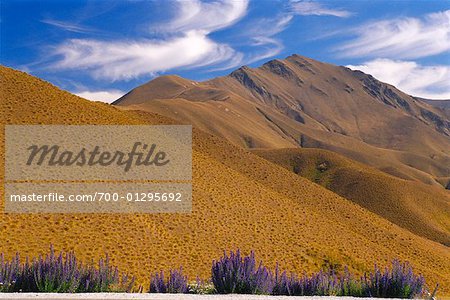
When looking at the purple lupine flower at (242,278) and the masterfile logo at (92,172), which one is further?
the masterfile logo at (92,172)

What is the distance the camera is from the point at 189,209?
32469mm

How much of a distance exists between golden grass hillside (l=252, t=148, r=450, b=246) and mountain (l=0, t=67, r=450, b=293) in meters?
23.1

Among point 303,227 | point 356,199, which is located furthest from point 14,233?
point 356,199

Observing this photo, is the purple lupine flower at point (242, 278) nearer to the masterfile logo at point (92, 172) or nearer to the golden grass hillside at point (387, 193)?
the masterfile logo at point (92, 172)

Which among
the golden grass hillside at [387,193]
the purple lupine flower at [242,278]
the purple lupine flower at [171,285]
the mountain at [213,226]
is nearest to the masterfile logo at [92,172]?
the mountain at [213,226]

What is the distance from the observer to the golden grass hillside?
249ft

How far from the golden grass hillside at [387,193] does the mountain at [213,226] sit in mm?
23089

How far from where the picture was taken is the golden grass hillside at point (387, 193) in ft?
249

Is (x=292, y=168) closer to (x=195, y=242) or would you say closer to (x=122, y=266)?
(x=195, y=242)

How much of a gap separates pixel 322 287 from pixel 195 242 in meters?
17.5

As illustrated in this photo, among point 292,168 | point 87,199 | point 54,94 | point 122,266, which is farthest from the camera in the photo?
point 292,168

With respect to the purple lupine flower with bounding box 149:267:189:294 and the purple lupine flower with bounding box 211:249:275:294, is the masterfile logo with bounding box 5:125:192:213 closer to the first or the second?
the purple lupine flower with bounding box 149:267:189:294

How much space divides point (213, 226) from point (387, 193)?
60.7 meters

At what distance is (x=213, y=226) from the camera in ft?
103
